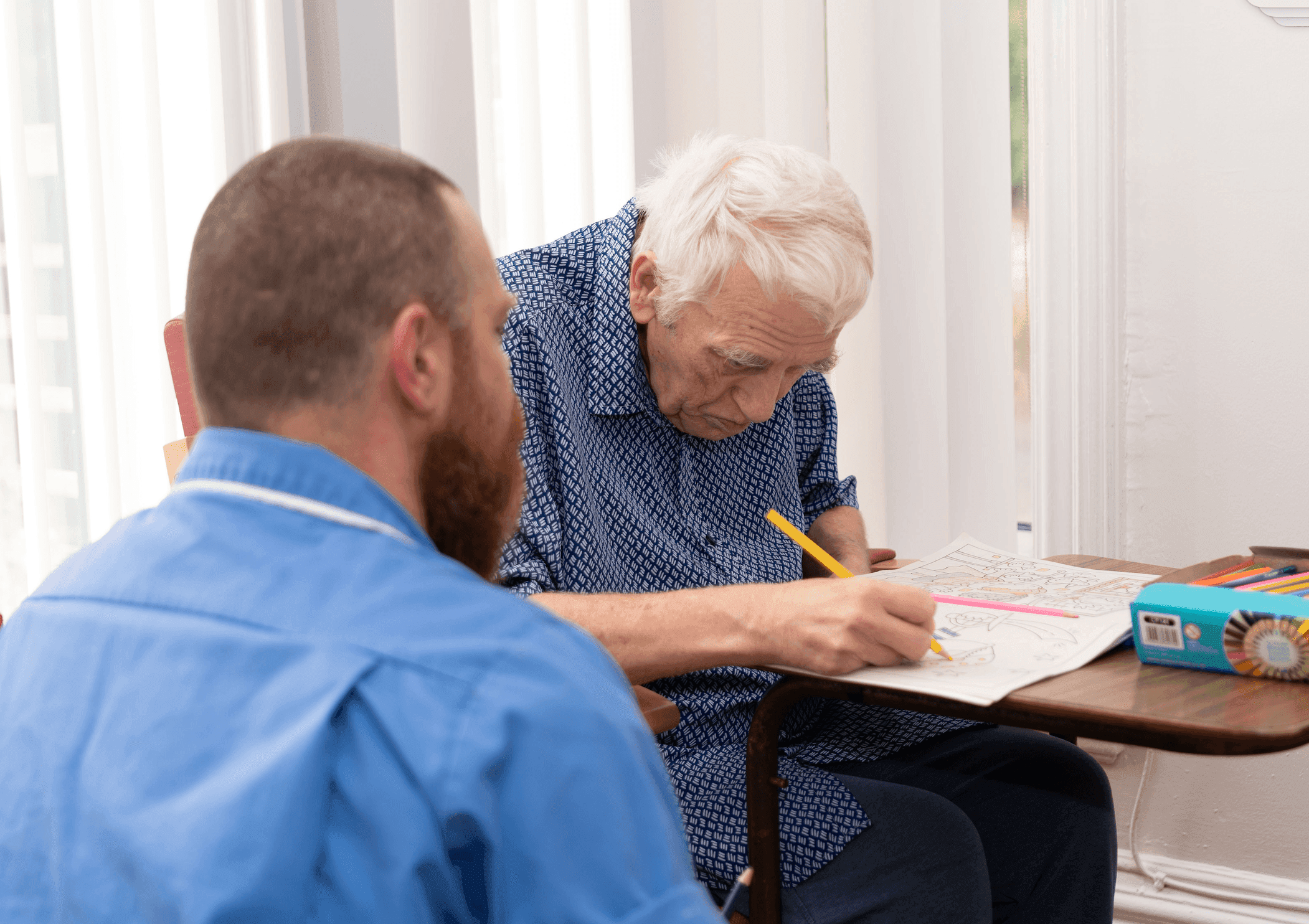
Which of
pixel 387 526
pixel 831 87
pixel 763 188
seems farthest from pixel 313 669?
pixel 831 87

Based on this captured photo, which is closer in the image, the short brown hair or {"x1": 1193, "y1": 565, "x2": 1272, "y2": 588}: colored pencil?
the short brown hair

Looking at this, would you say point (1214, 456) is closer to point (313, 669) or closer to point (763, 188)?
point (763, 188)

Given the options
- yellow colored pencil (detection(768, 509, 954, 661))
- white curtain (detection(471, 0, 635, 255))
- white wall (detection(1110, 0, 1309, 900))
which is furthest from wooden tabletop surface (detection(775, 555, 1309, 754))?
white wall (detection(1110, 0, 1309, 900))

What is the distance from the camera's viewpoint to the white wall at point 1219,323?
2.05 metres

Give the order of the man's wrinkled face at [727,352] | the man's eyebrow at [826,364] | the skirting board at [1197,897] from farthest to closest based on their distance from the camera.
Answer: the skirting board at [1197,897]
the man's eyebrow at [826,364]
the man's wrinkled face at [727,352]

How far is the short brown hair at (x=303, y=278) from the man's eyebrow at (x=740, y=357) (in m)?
0.74

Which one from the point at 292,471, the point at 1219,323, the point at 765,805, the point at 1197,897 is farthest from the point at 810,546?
the point at 1197,897

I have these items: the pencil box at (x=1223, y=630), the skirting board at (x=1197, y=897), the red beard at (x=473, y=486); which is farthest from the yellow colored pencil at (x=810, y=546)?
the skirting board at (x=1197, y=897)

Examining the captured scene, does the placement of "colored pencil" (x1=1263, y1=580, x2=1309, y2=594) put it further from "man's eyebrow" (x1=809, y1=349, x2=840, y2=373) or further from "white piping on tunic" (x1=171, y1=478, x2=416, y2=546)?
"white piping on tunic" (x1=171, y1=478, x2=416, y2=546)

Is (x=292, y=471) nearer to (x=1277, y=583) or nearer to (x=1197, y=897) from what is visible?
(x=1277, y=583)

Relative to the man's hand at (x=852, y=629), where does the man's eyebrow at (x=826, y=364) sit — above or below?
above

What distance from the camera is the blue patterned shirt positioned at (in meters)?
1.18

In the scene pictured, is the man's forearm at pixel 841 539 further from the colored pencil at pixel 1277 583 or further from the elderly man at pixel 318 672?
the elderly man at pixel 318 672

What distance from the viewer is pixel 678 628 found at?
115 centimetres
